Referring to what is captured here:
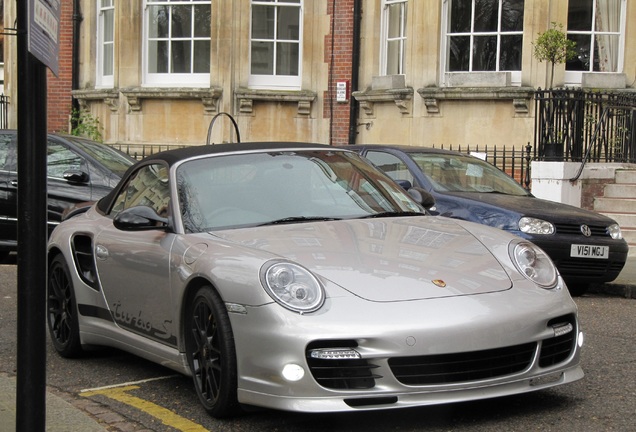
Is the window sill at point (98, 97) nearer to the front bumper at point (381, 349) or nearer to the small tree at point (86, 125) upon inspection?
the small tree at point (86, 125)

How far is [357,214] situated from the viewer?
6406mm

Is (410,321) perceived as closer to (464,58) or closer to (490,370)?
(490,370)

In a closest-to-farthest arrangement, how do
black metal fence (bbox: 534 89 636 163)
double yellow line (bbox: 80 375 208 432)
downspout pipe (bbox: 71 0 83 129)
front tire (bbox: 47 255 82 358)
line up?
double yellow line (bbox: 80 375 208 432)
front tire (bbox: 47 255 82 358)
black metal fence (bbox: 534 89 636 163)
downspout pipe (bbox: 71 0 83 129)

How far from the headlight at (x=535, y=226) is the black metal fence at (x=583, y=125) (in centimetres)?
484

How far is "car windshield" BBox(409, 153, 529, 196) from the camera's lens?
1135 cm

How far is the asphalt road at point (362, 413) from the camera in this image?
5.43 m

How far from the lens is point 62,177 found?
507 inches

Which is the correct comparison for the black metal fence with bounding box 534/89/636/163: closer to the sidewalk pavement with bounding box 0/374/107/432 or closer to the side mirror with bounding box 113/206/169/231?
the side mirror with bounding box 113/206/169/231

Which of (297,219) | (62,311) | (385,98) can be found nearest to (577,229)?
(297,219)

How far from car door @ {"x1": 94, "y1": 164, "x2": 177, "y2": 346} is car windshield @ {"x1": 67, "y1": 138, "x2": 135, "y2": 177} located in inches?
233

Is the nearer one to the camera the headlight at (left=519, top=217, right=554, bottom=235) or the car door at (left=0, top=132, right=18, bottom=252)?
the headlight at (left=519, top=217, right=554, bottom=235)

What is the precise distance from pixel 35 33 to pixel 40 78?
17 centimetres

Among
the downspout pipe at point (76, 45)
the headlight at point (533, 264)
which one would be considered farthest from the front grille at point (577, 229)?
the downspout pipe at point (76, 45)

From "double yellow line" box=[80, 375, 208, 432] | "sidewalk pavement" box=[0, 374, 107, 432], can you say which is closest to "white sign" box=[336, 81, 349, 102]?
"double yellow line" box=[80, 375, 208, 432]
